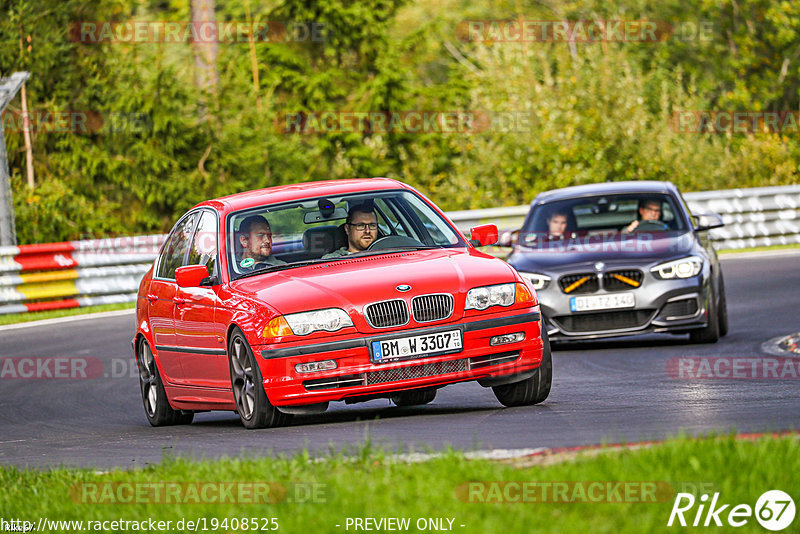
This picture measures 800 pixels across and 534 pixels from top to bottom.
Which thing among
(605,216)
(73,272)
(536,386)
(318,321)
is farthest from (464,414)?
(73,272)

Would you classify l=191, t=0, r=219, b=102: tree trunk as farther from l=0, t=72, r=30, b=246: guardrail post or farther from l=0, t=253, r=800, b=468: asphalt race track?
l=0, t=253, r=800, b=468: asphalt race track

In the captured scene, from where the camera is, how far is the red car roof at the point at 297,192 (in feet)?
32.8

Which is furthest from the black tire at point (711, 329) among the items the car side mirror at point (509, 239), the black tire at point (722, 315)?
the car side mirror at point (509, 239)

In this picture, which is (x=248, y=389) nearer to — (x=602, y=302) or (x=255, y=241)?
(x=255, y=241)

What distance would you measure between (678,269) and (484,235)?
368 centimetres

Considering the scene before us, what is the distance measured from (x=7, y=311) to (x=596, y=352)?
34.3ft

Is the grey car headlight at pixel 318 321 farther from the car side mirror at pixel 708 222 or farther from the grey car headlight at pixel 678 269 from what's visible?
the car side mirror at pixel 708 222

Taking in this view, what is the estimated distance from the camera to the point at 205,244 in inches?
401

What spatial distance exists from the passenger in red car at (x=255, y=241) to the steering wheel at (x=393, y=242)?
673 mm

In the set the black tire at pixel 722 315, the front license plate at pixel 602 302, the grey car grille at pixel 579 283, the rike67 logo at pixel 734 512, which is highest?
the rike67 logo at pixel 734 512

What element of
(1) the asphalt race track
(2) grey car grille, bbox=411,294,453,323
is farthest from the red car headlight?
(1) the asphalt race track

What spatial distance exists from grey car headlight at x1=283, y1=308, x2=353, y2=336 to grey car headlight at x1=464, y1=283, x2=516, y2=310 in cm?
76

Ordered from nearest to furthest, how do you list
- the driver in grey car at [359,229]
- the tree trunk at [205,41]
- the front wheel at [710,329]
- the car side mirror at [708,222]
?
the driver in grey car at [359,229] → the front wheel at [710,329] → the car side mirror at [708,222] → the tree trunk at [205,41]

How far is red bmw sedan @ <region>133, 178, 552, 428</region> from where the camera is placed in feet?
28.1
